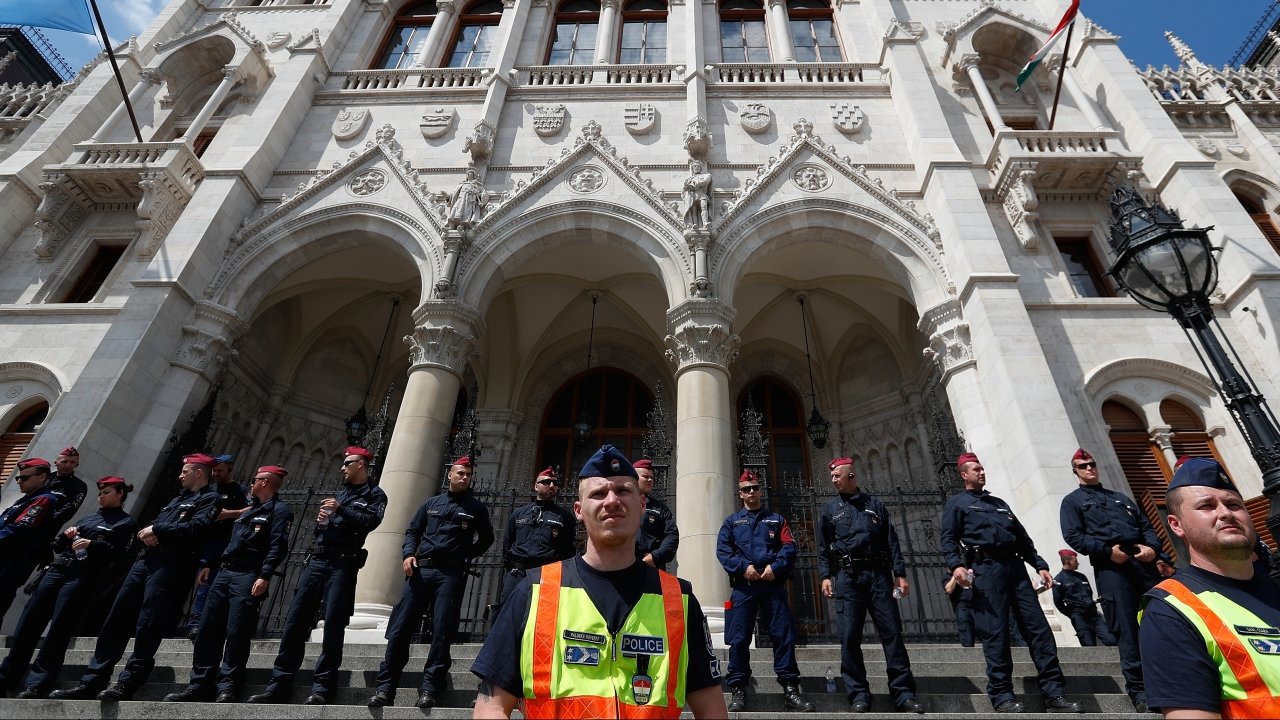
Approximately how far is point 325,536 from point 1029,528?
8014mm

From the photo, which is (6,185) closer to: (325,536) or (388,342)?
(388,342)

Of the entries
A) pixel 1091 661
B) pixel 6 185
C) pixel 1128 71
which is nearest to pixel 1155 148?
pixel 1128 71

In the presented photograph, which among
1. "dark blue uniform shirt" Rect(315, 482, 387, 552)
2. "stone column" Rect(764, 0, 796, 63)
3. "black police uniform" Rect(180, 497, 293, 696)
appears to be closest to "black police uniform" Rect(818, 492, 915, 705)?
"dark blue uniform shirt" Rect(315, 482, 387, 552)

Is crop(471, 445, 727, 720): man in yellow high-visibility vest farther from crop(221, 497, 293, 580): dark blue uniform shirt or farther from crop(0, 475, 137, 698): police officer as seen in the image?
crop(0, 475, 137, 698): police officer

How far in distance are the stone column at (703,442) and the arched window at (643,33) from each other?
846 cm

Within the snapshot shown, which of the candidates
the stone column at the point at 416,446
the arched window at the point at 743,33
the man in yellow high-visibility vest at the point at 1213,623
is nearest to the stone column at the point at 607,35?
the arched window at the point at 743,33

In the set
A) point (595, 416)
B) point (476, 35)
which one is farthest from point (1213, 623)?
point (476, 35)

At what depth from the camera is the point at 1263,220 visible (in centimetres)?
1227

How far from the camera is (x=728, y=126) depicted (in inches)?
510

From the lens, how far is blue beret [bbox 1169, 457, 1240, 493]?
233 centimetres

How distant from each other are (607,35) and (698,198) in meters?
7.01

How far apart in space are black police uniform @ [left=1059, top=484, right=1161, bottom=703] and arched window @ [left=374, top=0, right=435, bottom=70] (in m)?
16.0

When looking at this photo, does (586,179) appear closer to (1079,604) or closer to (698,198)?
(698,198)

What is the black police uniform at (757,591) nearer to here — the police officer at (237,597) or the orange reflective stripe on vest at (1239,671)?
the orange reflective stripe on vest at (1239,671)
